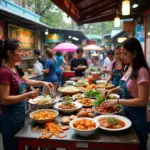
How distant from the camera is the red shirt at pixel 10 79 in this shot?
2.30 metres

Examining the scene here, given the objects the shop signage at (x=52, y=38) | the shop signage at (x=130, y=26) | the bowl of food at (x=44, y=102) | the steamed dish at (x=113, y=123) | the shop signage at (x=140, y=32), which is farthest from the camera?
the shop signage at (x=52, y=38)

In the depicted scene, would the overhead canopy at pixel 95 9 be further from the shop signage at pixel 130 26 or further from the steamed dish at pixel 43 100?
the steamed dish at pixel 43 100

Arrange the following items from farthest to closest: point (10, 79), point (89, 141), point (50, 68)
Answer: point (50, 68)
point (10, 79)
point (89, 141)

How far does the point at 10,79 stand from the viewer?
7.83 ft

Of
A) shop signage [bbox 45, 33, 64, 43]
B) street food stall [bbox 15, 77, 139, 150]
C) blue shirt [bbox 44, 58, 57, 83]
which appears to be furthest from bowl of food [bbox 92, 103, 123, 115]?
shop signage [bbox 45, 33, 64, 43]

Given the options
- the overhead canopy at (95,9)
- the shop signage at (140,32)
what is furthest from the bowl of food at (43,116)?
the shop signage at (140,32)

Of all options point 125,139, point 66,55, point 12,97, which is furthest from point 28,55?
point 125,139

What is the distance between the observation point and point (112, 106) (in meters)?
2.76

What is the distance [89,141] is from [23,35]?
340 inches

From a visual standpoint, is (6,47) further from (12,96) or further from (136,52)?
(136,52)

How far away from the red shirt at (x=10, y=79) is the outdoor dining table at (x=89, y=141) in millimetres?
562

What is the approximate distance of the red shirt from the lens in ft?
7.56

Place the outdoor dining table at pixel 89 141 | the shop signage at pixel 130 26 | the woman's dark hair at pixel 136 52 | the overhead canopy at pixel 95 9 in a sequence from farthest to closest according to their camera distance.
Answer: the shop signage at pixel 130 26 → the overhead canopy at pixel 95 9 → the woman's dark hair at pixel 136 52 → the outdoor dining table at pixel 89 141

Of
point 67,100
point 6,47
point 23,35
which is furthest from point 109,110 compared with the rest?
point 23,35
